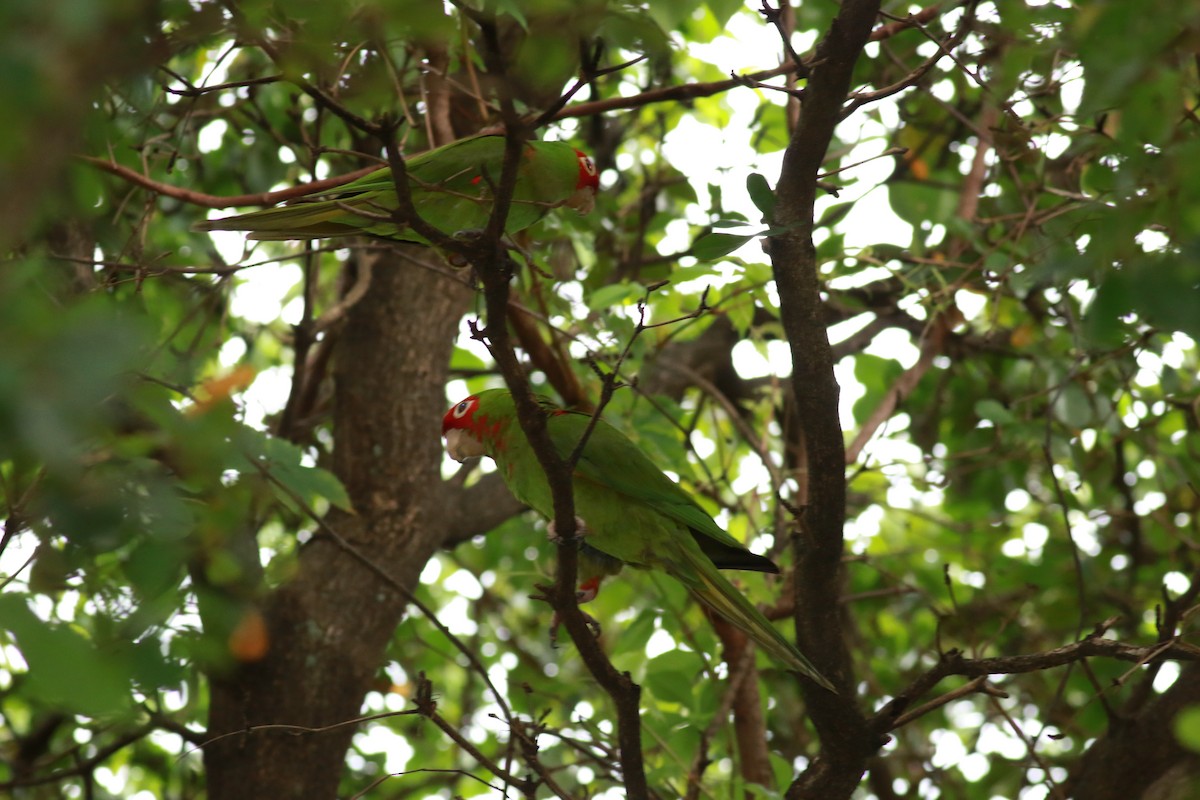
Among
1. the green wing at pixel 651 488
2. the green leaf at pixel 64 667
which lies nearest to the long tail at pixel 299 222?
the green wing at pixel 651 488

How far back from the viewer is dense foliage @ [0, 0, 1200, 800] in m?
1.14

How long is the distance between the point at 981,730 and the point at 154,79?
13.3ft

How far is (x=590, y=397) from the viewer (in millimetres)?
3809

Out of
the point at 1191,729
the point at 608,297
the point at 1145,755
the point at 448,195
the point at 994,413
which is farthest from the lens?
the point at 994,413

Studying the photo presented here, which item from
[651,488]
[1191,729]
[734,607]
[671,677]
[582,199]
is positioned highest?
[582,199]

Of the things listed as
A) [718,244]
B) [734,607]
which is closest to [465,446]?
[734,607]

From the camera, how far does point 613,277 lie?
4.33 meters

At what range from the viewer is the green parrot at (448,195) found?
2533mm

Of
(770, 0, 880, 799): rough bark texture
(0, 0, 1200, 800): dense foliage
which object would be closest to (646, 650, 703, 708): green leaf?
(0, 0, 1200, 800): dense foliage

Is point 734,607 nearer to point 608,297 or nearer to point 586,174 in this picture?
point 608,297

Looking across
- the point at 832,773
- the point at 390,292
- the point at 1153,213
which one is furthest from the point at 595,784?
the point at 1153,213

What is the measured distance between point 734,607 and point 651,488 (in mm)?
442

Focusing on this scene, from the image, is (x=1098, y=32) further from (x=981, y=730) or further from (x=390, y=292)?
(x=981, y=730)

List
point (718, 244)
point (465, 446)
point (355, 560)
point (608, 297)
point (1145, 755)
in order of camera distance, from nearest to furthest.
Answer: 1. point (718, 244)
2. point (1145, 755)
3. point (608, 297)
4. point (465, 446)
5. point (355, 560)
